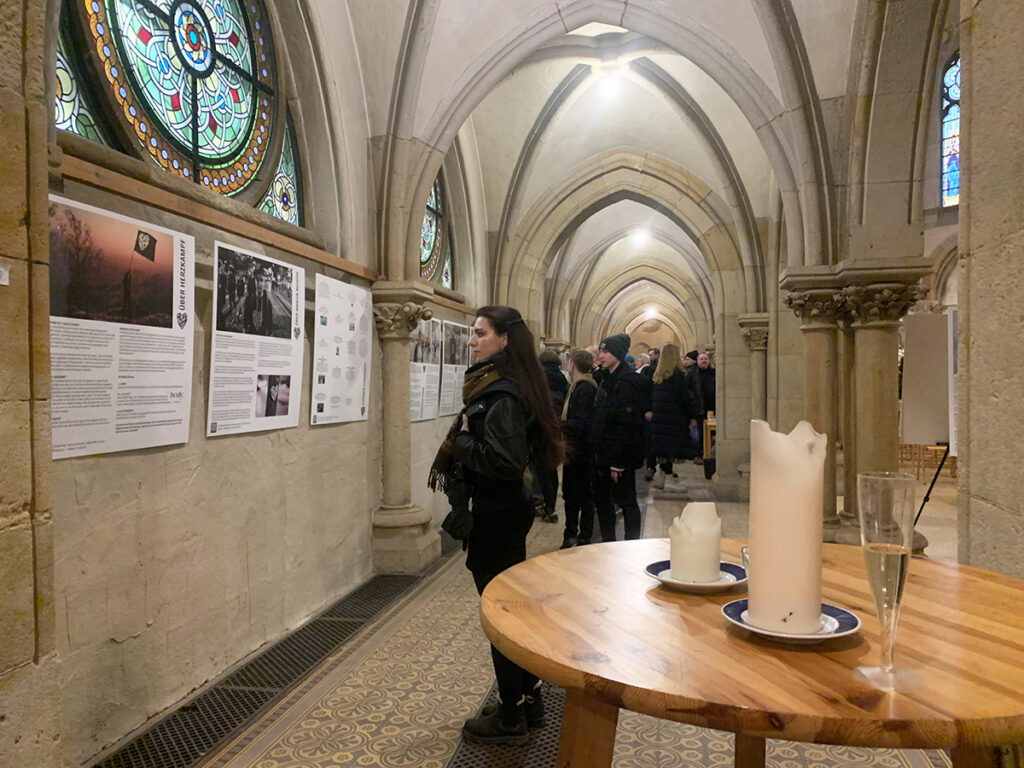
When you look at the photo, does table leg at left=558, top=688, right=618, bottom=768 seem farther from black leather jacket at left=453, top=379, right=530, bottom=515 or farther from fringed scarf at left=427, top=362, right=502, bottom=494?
fringed scarf at left=427, top=362, right=502, bottom=494

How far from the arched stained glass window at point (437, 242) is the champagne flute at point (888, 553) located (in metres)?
5.36

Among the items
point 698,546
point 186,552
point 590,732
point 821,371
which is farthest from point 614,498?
point 590,732

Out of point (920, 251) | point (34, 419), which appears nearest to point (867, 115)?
point (920, 251)

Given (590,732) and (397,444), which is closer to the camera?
(590,732)

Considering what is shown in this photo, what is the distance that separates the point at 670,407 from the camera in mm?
6406

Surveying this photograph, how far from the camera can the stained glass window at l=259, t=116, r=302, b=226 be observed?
3.93 meters

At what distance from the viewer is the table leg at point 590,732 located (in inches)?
45.3

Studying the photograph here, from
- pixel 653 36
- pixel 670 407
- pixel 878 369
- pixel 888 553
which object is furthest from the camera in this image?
pixel 670 407

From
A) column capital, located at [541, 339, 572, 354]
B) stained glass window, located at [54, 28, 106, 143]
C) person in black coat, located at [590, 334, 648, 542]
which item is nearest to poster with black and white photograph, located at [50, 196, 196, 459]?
stained glass window, located at [54, 28, 106, 143]

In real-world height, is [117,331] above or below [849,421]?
above

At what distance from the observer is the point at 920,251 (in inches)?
155

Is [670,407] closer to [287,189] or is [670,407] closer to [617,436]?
[617,436]

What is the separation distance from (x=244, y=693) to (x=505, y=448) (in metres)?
1.58

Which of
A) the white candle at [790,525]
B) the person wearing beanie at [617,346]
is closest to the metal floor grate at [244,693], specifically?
the person wearing beanie at [617,346]
